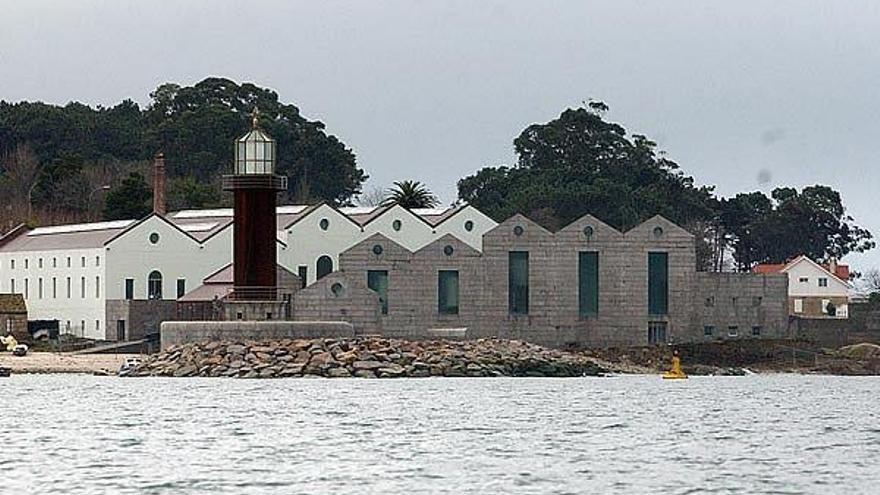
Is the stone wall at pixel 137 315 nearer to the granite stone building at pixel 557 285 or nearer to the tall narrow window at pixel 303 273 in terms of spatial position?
the tall narrow window at pixel 303 273

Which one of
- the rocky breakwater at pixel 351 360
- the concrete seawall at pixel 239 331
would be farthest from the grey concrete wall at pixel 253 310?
the rocky breakwater at pixel 351 360

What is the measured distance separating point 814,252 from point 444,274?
53075 millimetres

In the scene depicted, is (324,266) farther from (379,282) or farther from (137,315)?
(379,282)

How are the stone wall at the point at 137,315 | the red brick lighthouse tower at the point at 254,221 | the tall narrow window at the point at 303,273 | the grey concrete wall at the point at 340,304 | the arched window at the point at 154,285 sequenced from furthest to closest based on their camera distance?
the tall narrow window at the point at 303,273, the arched window at the point at 154,285, the stone wall at the point at 137,315, the grey concrete wall at the point at 340,304, the red brick lighthouse tower at the point at 254,221

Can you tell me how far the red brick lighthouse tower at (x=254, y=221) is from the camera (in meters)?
72.6

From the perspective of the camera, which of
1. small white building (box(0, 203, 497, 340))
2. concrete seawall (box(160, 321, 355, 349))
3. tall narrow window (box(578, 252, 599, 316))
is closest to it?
concrete seawall (box(160, 321, 355, 349))

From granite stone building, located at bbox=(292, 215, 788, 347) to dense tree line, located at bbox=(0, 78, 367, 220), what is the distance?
3314 cm

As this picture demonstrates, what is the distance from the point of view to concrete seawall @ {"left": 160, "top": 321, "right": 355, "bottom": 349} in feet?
239

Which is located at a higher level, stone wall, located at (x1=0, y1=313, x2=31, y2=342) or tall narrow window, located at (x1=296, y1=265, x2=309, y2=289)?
tall narrow window, located at (x1=296, y1=265, x2=309, y2=289)

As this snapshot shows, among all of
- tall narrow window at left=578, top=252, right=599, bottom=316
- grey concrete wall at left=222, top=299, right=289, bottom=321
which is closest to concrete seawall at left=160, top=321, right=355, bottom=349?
grey concrete wall at left=222, top=299, right=289, bottom=321

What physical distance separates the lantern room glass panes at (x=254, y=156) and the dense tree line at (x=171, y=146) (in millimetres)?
44280

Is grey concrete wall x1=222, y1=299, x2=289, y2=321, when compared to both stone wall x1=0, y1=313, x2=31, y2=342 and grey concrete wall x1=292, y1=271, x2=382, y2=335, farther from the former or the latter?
stone wall x1=0, y1=313, x2=31, y2=342

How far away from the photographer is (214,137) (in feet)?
427

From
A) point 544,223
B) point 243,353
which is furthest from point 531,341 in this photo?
point 544,223
